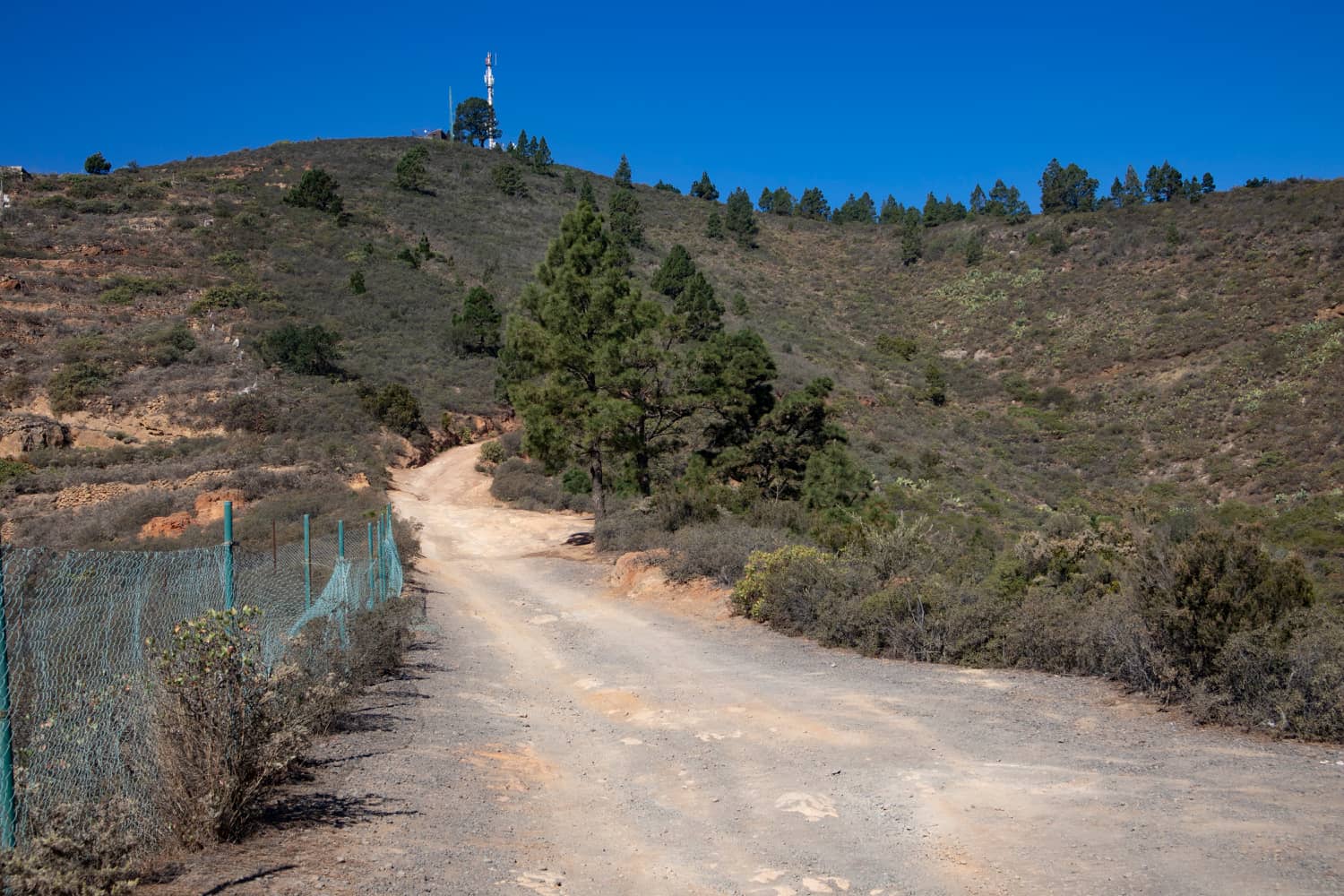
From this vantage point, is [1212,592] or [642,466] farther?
[642,466]

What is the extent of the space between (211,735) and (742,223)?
8080cm

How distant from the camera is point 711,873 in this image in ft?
17.4

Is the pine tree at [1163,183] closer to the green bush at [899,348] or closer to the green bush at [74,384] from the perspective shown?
the green bush at [899,348]

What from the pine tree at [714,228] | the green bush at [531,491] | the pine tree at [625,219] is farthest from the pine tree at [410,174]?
the green bush at [531,491]

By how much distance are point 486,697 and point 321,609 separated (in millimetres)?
1923

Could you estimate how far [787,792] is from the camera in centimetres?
674

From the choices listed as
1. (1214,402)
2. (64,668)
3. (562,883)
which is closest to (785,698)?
(562,883)

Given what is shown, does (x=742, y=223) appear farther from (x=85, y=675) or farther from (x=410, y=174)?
(x=85, y=675)

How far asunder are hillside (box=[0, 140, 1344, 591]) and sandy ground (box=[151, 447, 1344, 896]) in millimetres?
8560

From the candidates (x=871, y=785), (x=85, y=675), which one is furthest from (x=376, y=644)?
(x=871, y=785)

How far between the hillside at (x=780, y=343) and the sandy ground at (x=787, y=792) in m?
8.56

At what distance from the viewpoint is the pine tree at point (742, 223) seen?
82312 mm

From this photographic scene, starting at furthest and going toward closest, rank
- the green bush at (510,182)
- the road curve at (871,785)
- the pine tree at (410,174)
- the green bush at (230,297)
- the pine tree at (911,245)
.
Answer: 1. the green bush at (510,182)
2. the pine tree at (911,245)
3. the pine tree at (410,174)
4. the green bush at (230,297)
5. the road curve at (871,785)

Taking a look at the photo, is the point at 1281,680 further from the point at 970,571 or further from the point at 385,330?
the point at 385,330
